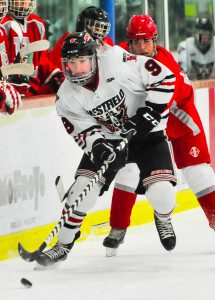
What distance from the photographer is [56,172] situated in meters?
5.08

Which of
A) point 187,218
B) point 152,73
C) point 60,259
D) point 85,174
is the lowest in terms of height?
point 187,218

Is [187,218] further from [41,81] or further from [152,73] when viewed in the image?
[152,73]

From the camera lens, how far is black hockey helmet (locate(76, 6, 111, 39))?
5203mm

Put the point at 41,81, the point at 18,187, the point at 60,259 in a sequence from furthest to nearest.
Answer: the point at 41,81 → the point at 18,187 → the point at 60,259

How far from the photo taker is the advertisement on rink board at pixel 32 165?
4.73 m

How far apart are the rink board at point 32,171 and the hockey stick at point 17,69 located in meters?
0.13

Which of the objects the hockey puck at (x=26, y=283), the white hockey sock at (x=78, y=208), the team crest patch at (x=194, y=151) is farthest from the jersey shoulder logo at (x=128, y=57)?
the hockey puck at (x=26, y=283)

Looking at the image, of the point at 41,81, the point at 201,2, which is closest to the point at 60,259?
the point at 41,81

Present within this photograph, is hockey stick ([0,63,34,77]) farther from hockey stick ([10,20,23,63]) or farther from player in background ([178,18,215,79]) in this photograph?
player in background ([178,18,215,79])

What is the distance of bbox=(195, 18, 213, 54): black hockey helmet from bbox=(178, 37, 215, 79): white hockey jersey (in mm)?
30

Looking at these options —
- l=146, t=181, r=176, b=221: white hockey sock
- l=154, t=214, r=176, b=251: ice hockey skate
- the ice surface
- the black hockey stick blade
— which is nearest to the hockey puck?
the ice surface

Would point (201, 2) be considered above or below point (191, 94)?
below

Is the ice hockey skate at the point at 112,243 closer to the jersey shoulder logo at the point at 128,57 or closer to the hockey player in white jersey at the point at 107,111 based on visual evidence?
the hockey player in white jersey at the point at 107,111

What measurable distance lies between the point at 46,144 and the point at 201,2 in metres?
2.82
